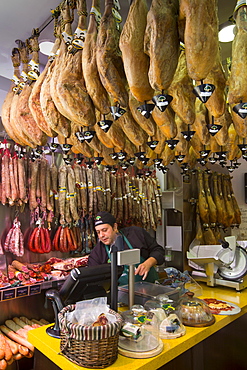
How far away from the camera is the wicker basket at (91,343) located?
185 cm

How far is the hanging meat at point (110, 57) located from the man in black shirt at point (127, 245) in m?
2.36

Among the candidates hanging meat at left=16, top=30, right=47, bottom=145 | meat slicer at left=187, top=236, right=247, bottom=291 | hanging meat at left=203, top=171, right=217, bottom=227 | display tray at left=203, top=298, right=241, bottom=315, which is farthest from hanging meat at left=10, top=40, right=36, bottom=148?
hanging meat at left=203, top=171, right=217, bottom=227

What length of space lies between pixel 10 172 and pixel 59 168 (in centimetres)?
90

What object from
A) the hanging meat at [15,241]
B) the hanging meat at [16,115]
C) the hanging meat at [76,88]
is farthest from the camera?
the hanging meat at [15,241]

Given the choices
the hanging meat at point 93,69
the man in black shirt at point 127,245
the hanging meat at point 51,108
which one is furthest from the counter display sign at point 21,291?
the hanging meat at point 93,69

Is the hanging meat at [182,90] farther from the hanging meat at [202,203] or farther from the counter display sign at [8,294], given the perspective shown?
the hanging meat at [202,203]

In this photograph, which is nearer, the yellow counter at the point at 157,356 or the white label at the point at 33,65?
the yellow counter at the point at 157,356

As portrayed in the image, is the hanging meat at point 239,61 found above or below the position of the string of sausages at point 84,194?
above

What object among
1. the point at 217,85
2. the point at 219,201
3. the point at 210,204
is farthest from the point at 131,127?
the point at 219,201

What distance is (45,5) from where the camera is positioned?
3.14m

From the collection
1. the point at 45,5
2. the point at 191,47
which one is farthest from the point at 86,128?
the point at 45,5

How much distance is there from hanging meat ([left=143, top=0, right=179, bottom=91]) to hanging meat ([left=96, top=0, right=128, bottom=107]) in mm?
329

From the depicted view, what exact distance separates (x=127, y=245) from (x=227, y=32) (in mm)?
3032

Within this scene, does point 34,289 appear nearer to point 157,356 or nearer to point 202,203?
point 157,356
